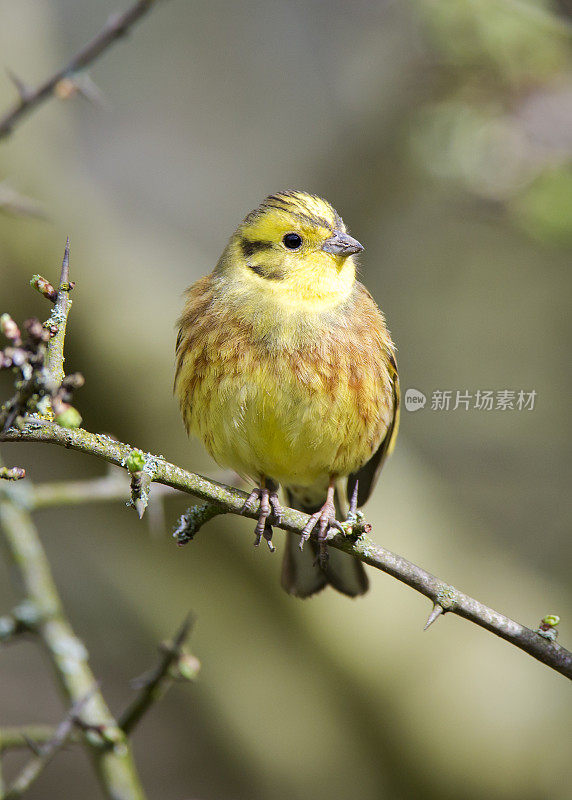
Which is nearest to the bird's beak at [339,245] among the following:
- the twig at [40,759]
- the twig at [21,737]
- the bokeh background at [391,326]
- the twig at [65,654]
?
the bokeh background at [391,326]

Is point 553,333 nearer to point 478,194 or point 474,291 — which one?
point 474,291

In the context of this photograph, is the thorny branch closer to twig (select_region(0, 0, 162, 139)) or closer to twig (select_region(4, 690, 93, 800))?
twig (select_region(4, 690, 93, 800))

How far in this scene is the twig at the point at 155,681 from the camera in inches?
125

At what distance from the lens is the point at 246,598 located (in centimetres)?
651

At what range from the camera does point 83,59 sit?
3.53m

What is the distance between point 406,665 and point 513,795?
1.18m

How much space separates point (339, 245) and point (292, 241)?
0.20m

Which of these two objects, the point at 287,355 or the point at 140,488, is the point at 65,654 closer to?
the point at 287,355

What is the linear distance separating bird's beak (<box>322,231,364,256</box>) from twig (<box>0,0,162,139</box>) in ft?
3.56

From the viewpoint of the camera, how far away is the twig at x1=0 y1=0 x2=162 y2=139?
329cm

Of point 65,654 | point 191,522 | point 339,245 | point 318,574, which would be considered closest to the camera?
point 191,522

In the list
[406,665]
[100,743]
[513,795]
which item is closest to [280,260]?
[100,743]

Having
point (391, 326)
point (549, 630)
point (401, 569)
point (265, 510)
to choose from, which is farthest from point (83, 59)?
point (391, 326)

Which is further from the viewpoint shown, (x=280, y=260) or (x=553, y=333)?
(x=553, y=333)
